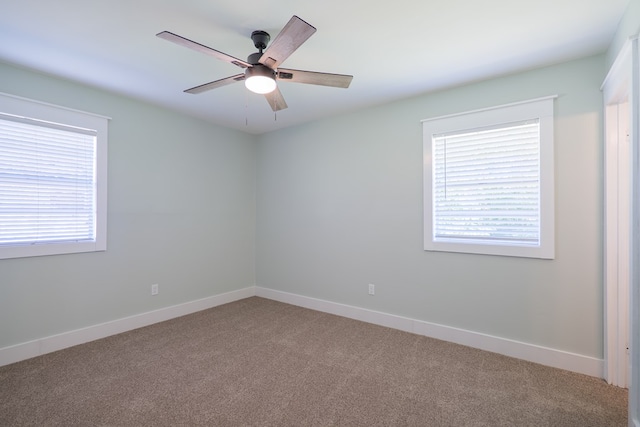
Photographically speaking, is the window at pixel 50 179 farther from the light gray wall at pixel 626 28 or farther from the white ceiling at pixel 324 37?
the light gray wall at pixel 626 28

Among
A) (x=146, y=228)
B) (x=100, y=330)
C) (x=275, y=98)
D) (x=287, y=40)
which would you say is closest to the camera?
(x=287, y=40)

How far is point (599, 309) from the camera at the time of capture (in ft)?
7.76

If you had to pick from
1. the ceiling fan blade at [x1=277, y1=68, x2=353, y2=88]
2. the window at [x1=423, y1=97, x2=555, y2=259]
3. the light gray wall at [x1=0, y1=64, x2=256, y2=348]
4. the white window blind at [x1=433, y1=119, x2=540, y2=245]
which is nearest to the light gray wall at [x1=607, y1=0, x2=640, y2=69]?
the window at [x1=423, y1=97, x2=555, y2=259]

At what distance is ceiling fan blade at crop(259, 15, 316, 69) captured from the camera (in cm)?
151

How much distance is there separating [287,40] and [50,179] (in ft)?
9.00

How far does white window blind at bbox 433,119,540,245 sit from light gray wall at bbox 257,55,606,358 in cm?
19

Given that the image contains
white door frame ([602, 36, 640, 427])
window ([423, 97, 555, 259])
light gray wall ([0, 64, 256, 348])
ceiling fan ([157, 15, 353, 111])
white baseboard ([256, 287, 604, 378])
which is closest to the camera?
ceiling fan ([157, 15, 353, 111])

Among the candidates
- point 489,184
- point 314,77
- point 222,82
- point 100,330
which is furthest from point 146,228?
point 489,184

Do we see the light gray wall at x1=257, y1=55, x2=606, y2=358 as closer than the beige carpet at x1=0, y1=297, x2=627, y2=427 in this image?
No

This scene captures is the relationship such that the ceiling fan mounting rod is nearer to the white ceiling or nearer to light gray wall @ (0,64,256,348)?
the white ceiling

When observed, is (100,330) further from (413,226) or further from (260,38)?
(413,226)

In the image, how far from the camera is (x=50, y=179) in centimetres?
283

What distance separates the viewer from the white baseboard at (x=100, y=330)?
8.50 feet

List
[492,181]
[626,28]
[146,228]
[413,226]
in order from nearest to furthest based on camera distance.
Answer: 1. [626,28]
2. [492,181]
3. [413,226]
4. [146,228]
